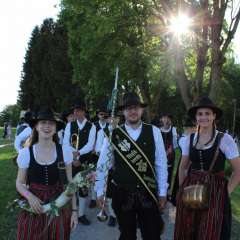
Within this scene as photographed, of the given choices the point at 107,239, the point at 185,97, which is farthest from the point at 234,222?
the point at 185,97

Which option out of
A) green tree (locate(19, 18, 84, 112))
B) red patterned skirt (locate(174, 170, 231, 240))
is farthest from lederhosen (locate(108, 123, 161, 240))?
green tree (locate(19, 18, 84, 112))

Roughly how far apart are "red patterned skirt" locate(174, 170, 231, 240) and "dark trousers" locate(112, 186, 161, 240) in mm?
316

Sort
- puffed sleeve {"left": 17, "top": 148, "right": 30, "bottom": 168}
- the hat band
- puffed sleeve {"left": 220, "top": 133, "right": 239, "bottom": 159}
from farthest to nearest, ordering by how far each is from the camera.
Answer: puffed sleeve {"left": 220, "top": 133, "right": 239, "bottom": 159}, the hat band, puffed sleeve {"left": 17, "top": 148, "right": 30, "bottom": 168}

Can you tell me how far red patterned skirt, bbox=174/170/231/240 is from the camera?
9.06 feet

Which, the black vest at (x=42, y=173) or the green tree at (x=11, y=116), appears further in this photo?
the green tree at (x=11, y=116)

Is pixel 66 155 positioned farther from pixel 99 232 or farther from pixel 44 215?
pixel 99 232

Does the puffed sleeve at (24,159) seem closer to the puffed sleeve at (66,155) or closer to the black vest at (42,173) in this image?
the black vest at (42,173)

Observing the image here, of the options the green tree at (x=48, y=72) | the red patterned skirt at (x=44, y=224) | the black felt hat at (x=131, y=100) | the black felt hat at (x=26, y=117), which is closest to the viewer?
the red patterned skirt at (x=44, y=224)

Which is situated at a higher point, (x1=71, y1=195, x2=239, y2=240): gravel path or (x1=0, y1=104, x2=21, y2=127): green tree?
(x1=0, y1=104, x2=21, y2=127): green tree

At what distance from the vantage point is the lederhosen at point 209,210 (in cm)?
277

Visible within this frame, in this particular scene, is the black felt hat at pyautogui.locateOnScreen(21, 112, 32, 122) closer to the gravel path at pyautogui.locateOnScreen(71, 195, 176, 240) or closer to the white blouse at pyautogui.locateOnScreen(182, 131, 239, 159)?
the gravel path at pyautogui.locateOnScreen(71, 195, 176, 240)

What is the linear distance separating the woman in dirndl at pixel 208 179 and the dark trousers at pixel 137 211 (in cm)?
35

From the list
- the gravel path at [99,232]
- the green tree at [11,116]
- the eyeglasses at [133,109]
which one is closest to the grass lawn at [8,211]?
the gravel path at [99,232]

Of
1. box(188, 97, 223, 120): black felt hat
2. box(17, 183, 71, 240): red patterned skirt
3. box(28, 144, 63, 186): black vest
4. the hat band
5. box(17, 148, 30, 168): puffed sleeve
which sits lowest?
box(17, 183, 71, 240): red patterned skirt
